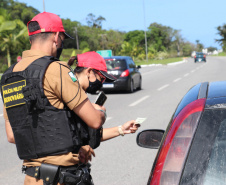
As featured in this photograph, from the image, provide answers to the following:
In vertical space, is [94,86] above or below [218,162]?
above

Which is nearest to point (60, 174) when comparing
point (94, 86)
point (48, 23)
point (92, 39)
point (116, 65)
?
point (94, 86)

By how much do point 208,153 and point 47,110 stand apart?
0.93 meters

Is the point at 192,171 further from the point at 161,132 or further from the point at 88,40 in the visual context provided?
the point at 88,40

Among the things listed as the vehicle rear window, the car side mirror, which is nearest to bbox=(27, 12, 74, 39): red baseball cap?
the car side mirror

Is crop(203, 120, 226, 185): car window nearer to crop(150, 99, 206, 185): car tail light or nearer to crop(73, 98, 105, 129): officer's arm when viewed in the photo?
crop(150, 99, 206, 185): car tail light

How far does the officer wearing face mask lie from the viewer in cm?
231

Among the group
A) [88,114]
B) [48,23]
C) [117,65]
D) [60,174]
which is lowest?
[117,65]

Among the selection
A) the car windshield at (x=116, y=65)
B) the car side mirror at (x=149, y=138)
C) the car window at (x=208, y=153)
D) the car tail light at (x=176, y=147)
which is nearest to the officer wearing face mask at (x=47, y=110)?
the car side mirror at (x=149, y=138)

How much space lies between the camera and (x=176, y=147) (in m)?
1.97

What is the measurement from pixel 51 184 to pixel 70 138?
0.30 meters

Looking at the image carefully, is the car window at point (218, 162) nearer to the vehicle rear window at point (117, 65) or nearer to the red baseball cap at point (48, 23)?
the red baseball cap at point (48, 23)

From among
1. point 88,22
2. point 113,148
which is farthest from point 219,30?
point 113,148

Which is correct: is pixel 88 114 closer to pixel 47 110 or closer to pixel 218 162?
pixel 47 110

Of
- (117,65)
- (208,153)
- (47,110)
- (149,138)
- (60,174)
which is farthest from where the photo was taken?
(117,65)
